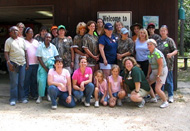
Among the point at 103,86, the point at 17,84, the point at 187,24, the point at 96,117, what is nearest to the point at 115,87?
the point at 103,86

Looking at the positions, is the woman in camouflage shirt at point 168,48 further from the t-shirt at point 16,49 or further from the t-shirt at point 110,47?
the t-shirt at point 16,49

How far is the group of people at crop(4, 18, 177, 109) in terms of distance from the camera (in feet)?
15.4

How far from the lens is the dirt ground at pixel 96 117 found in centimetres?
373

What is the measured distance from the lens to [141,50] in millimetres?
5062

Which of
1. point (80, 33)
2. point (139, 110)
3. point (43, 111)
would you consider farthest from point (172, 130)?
point (80, 33)

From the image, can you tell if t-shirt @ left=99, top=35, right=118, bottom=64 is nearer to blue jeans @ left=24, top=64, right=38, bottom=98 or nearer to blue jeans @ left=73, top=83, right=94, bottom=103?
blue jeans @ left=73, top=83, right=94, bottom=103

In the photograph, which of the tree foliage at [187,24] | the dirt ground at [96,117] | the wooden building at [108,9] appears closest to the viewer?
the dirt ground at [96,117]

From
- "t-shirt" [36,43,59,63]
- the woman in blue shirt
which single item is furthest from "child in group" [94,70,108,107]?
"t-shirt" [36,43,59,63]

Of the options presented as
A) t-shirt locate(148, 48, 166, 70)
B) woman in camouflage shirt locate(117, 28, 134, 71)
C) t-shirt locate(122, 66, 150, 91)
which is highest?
woman in camouflage shirt locate(117, 28, 134, 71)

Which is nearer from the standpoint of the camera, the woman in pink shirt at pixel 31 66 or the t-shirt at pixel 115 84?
the t-shirt at pixel 115 84

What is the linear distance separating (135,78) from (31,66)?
Result: 240 centimetres

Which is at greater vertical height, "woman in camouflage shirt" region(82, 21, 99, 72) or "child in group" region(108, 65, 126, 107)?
"woman in camouflage shirt" region(82, 21, 99, 72)

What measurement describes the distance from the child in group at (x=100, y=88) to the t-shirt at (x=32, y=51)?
1.51 meters

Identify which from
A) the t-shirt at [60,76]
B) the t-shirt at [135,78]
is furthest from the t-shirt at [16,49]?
the t-shirt at [135,78]
